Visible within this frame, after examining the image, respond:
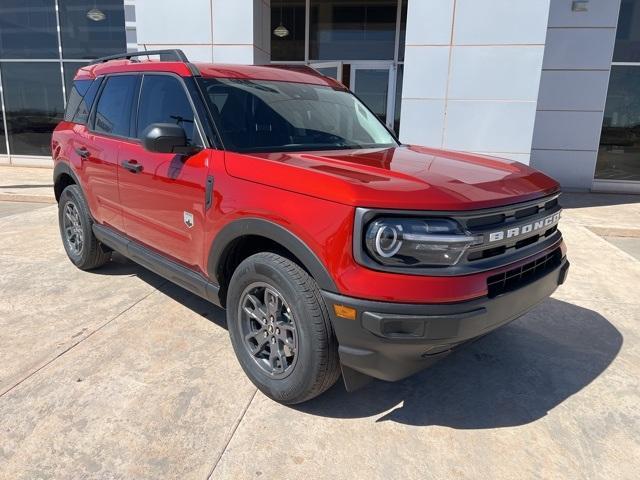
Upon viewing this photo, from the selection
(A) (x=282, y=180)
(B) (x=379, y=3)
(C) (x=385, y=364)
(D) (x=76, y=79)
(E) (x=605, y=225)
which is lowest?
(E) (x=605, y=225)

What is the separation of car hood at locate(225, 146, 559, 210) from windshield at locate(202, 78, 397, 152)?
234 mm

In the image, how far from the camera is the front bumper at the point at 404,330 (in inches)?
83.4

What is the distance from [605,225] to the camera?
7352 mm

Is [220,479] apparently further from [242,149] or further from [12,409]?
[242,149]

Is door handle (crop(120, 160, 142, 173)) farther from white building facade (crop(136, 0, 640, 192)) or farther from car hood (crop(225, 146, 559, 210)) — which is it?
white building facade (crop(136, 0, 640, 192))

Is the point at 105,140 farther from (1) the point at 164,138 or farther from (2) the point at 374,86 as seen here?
(2) the point at 374,86

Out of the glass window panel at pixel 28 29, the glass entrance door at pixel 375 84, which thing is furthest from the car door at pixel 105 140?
the glass window panel at pixel 28 29

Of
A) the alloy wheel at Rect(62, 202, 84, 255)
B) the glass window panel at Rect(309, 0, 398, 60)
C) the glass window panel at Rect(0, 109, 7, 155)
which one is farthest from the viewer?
the glass window panel at Rect(0, 109, 7, 155)

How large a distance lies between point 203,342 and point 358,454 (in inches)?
58.7

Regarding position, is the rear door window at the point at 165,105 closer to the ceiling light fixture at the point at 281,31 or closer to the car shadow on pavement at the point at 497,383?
the car shadow on pavement at the point at 497,383

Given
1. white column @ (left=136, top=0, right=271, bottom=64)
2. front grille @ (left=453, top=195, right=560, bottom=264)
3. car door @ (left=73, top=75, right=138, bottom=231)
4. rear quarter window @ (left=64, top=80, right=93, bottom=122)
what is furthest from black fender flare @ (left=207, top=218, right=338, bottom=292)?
white column @ (left=136, top=0, right=271, bottom=64)

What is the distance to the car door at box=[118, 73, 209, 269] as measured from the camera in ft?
9.91

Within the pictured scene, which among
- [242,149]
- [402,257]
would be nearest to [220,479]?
A: [402,257]

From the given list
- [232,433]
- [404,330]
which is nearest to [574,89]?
[404,330]
